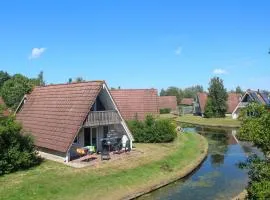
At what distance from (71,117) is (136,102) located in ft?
51.7

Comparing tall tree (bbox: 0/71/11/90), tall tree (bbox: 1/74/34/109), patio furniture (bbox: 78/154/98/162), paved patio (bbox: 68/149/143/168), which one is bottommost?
paved patio (bbox: 68/149/143/168)

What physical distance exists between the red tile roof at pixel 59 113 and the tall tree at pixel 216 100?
4709 cm

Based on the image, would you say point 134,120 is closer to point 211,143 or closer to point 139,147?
point 139,147

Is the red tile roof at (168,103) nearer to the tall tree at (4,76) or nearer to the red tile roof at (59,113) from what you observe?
the tall tree at (4,76)

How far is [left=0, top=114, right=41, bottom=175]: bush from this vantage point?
22062 mm

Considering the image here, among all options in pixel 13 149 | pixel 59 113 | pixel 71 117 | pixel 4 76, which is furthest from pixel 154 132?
pixel 4 76

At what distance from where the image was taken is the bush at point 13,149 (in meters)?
22.1

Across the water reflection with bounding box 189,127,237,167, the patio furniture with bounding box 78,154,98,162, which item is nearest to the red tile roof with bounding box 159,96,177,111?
the water reflection with bounding box 189,127,237,167

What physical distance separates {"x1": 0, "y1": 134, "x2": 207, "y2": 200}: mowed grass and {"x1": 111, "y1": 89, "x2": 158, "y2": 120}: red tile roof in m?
11.6

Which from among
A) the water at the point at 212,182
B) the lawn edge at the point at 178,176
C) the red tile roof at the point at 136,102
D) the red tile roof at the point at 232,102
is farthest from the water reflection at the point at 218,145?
the red tile roof at the point at 232,102

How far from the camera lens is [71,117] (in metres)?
26.9

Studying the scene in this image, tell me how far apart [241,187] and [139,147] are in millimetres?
12457

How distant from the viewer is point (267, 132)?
12.7 meters

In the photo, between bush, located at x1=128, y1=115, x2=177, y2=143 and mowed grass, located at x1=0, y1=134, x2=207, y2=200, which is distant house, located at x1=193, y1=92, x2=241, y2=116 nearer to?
bush, located at x1=128, y1=115, x2=177, y2=143
